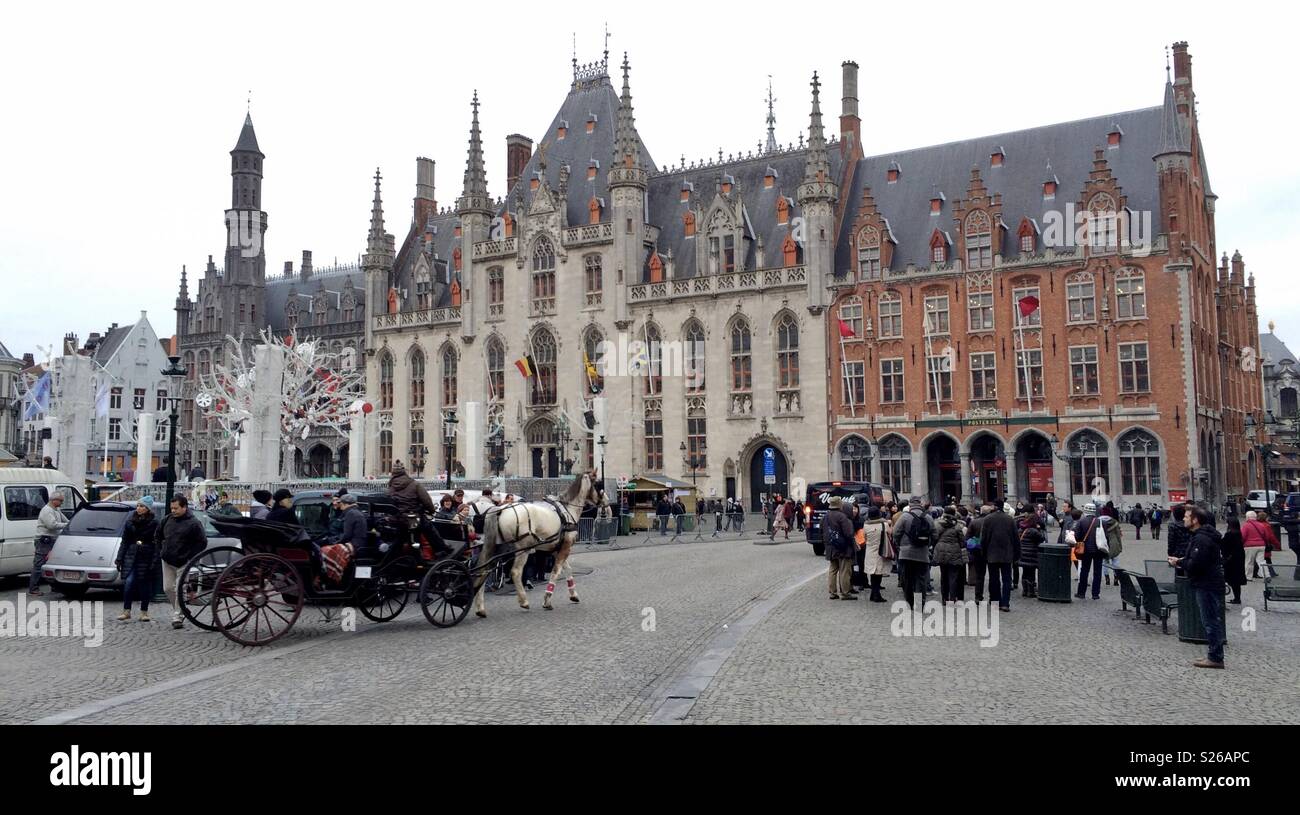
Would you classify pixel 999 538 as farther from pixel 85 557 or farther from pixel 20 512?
pixel 20 512

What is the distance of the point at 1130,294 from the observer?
42000 mm

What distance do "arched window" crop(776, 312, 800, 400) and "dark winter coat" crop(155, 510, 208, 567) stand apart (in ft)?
123

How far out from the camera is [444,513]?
51.2 feet

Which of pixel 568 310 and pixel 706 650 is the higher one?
pixel 568 310

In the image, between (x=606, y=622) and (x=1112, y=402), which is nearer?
(x=606, y=622)

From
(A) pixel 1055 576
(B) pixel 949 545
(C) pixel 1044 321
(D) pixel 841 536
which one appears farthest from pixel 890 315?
(B) pixel 949 545

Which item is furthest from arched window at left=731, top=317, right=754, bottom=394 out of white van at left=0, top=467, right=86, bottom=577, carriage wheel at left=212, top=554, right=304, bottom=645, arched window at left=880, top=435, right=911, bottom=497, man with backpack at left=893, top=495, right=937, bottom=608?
carriage wheel at left=212, top=554, right=304, bottom=645

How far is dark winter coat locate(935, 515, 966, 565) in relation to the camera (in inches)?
602

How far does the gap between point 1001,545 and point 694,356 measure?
35941 mm

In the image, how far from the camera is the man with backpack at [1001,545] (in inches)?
614
